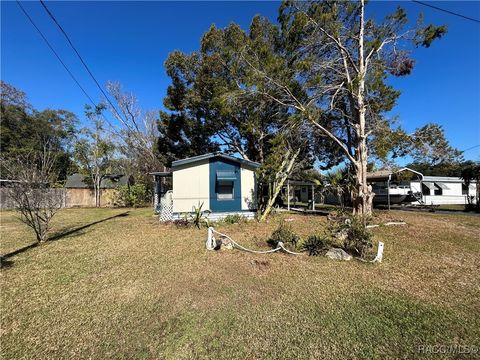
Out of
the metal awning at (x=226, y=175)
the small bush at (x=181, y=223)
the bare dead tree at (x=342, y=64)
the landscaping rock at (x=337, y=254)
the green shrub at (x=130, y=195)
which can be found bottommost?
the landscaping rock at (x=337, y=254)

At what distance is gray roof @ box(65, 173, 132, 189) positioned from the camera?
2313 centimetres

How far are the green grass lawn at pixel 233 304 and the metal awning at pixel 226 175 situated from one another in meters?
5.79

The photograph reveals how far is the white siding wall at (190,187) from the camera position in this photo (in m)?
11.6

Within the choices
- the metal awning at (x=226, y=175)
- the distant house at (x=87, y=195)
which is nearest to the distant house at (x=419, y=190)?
the metal awning at (x=226, y=175)

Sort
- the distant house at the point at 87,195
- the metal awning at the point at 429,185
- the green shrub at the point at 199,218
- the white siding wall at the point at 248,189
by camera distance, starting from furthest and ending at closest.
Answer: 1. the distant house at the point at 87,195
2. the metal awning at the point at 429,185
3. the white siding wall at the point at 248,189
4. the green shrub at the point at 199,218

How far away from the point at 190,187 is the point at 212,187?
3.57 ft

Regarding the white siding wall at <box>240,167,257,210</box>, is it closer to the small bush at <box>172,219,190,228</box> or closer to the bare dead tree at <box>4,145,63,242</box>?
the small bush at <box>172,219,190,228</box>

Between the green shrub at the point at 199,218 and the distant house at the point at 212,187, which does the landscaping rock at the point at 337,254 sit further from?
the distant house at the point at 212,187

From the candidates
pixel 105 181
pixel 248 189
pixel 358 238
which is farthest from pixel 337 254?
pixel 105 181

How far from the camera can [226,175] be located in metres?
12.1

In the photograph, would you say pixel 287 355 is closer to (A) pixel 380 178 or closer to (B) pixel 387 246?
(B) pixel 387 246

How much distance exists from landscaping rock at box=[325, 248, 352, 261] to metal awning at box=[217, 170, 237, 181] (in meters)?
7.03

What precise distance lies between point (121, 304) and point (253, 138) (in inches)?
533

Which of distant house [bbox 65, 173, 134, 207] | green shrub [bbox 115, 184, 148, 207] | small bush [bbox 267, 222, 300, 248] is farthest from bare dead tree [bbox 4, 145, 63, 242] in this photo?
distant house [bbox 65, 173, 134, 207]
